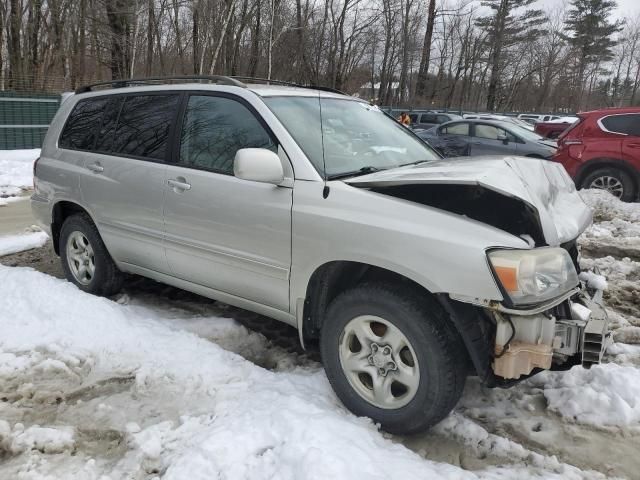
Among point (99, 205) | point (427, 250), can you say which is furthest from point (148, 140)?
point (427, 250)

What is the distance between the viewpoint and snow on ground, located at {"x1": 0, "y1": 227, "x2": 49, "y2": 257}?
6.05m

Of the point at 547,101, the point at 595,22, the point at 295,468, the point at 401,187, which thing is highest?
the point at 595,22

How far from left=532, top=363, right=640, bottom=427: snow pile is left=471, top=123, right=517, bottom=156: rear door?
384 inches

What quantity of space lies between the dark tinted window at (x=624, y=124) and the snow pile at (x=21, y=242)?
357 inches

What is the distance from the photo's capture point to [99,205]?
427 cm

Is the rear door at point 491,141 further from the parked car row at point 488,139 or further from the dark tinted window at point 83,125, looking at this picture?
the dark tinted window at point 83,125

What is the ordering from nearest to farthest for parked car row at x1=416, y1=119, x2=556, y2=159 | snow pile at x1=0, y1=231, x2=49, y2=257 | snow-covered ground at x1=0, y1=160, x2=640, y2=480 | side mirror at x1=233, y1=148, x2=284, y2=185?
1. snow-covered ground at x1=0, y1=160, x2=640, y2=480
2. side mirror at x1=233, y1=148, x2=284, y2=185
3. snow pile at x1=0, y1=231, x2=49, y2=257
4. parked car row at x1=416, y1=119, x2=556, y2=159

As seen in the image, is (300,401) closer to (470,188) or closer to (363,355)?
(363,355)

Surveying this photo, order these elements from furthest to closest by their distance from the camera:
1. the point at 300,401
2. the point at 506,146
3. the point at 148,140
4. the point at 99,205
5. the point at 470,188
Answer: the point at 506,146, the point at 99,205, the point at 148,140, the point at 300,401, the point at 470,188

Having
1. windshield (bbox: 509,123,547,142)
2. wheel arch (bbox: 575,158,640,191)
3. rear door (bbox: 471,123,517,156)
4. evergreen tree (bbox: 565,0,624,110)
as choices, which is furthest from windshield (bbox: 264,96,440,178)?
evergreen tree (bbox: 565,0,624,110)

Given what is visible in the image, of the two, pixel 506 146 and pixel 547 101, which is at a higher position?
pixel 547 101

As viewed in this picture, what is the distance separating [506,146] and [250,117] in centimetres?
1025

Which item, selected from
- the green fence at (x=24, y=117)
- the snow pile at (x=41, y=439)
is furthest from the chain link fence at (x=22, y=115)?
the snow pile at (x=41, y=439)

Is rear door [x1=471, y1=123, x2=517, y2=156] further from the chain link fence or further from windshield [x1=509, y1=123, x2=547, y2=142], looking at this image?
the chain link fence
